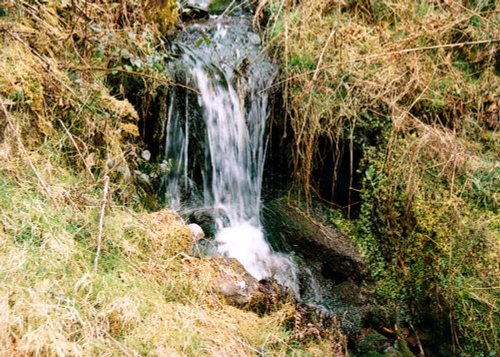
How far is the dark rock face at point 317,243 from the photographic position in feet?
13.5

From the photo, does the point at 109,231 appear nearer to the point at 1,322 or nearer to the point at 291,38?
the point at 1,322

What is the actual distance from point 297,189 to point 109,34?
7.09ft

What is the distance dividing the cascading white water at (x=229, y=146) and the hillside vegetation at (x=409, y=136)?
33 cm

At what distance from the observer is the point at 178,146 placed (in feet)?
13.9

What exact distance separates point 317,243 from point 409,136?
126 cm

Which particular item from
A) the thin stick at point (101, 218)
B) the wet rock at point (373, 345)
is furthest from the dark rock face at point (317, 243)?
the thin stick at point (101, 218)

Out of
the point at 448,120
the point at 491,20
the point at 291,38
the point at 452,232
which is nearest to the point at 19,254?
the point at 452,232

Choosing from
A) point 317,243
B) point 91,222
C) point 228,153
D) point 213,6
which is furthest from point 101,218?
point 213,6

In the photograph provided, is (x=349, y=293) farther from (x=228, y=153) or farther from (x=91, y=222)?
(x=91, y=222)

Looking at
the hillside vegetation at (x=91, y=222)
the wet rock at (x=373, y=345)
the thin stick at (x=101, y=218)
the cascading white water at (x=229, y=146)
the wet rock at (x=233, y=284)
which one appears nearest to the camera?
the hillside vegetation at (x=91, y=222)

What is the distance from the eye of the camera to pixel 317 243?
13.8 ft

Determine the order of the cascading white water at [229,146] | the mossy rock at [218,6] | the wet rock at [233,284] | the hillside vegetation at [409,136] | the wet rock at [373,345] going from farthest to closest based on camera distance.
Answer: the mossy rock at [218,6], the cascading white water at [229,146], the hillside vegetation at [409,136], the wet rock at [373,345], the wet rock at [233,284]

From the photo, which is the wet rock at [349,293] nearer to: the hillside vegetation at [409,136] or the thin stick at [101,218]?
the hillside vegetation at [409,136]

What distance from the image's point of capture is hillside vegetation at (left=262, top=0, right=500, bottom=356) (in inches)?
144
